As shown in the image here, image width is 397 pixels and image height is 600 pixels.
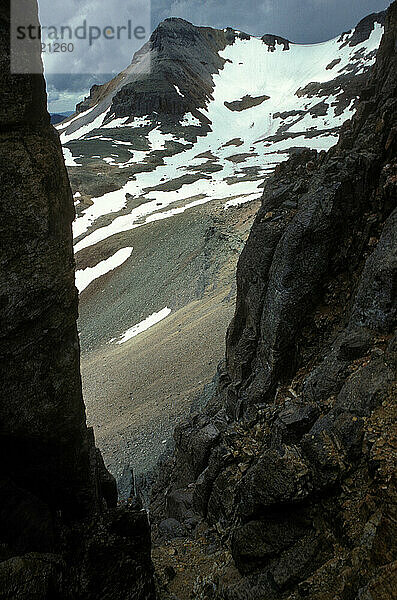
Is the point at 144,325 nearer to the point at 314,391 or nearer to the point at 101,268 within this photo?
the point at 101,268

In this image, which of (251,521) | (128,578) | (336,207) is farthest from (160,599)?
(336,207)

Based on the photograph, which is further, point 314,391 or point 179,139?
point 179,139

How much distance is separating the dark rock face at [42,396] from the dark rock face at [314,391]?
2.96 metres

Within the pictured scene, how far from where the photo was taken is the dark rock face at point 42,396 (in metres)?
7.21

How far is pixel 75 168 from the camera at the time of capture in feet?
340

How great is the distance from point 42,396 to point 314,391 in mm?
7364

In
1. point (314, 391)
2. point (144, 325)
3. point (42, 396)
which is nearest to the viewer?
point (42, 396)

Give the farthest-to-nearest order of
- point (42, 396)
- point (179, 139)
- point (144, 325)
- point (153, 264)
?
point (179, 139) → point (153, 264) → point (144, 325) → point (42, 396)

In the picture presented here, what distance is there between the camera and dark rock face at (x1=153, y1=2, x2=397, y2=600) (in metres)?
7.11

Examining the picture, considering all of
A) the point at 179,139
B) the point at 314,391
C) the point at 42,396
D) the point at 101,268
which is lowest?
the point at 101,268

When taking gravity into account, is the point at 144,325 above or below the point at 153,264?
below

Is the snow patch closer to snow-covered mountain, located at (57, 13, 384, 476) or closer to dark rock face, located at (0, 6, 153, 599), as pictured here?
snow-covered mountain, located at (57, 13, 384, 476)

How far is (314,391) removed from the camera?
1098cm

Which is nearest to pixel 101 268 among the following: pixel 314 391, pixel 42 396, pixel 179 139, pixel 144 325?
pixel 144 325
